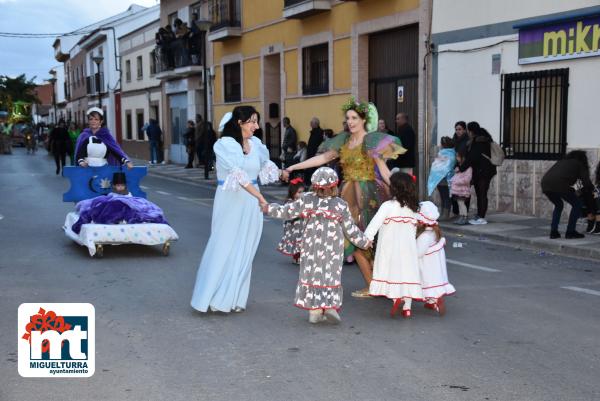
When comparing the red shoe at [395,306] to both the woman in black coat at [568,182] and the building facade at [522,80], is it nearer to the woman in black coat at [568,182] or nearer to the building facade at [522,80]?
the woman in black coat at [568,182]

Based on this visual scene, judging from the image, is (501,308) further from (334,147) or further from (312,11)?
(312,11)

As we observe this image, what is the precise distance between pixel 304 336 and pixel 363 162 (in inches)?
82.4

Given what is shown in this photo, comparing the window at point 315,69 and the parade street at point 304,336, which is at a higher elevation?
the window at point 315,69

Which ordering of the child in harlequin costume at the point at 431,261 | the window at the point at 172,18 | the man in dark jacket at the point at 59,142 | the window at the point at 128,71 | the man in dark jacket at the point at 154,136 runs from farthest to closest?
the window at the point at 128,71 → the man in dark jacket at the point at 154,136 → the window at the point at 172,18 → the man in dark jacket at the point at 59,142 → the child in harlequin costume at the point at 431,261

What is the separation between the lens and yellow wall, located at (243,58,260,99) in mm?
24531

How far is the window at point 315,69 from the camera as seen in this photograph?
67.3 ft

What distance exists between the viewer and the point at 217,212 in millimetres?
6445

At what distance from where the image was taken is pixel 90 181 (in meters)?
10.1

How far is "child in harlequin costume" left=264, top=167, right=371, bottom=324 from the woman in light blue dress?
1.37 feet

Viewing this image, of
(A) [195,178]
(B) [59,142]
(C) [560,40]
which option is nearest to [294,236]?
(C) [560,40]

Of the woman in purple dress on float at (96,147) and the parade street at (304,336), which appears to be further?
the woman in purple dress on float at (96,147)

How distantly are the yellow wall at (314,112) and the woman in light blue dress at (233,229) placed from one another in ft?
40.5

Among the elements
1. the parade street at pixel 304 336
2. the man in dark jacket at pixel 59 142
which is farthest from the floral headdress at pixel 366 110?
the man in dark jacket at pixel 59 142

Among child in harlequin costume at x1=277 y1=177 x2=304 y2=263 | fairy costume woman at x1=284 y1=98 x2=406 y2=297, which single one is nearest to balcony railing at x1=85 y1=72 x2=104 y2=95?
child in harlequin costume at x1=277 y1=177 x2=304 y2=263
